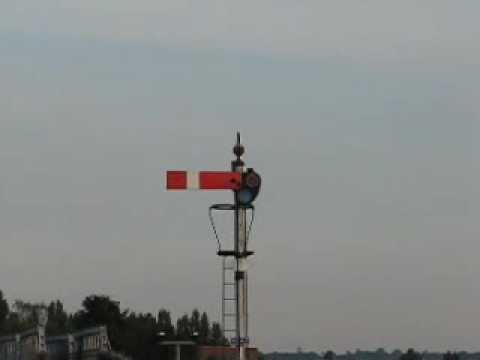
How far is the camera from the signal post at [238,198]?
109ft

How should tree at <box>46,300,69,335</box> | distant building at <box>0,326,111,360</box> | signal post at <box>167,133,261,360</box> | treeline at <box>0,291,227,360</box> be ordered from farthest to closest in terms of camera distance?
tree at <box>46,300,69,335</box>
treeline at <box>0,291,227,360</box>
distant building at <box>0,326,111,360</box>
signal post at <box>167,133,261,360</box>

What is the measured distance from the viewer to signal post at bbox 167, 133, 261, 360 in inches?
1303

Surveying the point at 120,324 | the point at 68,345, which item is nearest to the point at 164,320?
the point at 120,324

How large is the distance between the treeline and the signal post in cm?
6451

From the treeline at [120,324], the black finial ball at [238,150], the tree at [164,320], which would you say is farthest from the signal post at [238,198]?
the tree at [164,320]

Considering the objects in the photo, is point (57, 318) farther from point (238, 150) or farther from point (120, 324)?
point (238, 150)

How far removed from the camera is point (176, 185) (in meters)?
33.7

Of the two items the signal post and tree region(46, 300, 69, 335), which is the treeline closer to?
tree region(46, 300, 69, 335)

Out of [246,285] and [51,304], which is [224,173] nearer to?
[246,285]

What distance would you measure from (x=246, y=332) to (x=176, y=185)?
4.42m

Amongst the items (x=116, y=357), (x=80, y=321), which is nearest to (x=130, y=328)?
(x=80, y=321)

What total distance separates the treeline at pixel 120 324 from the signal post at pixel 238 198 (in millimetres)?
64515

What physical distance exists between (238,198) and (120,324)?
99119 millimetres

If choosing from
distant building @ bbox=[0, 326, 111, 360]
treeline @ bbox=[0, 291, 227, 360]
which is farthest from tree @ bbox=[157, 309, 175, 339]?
distant building @ bbox=[0, 326, 111, 360]
